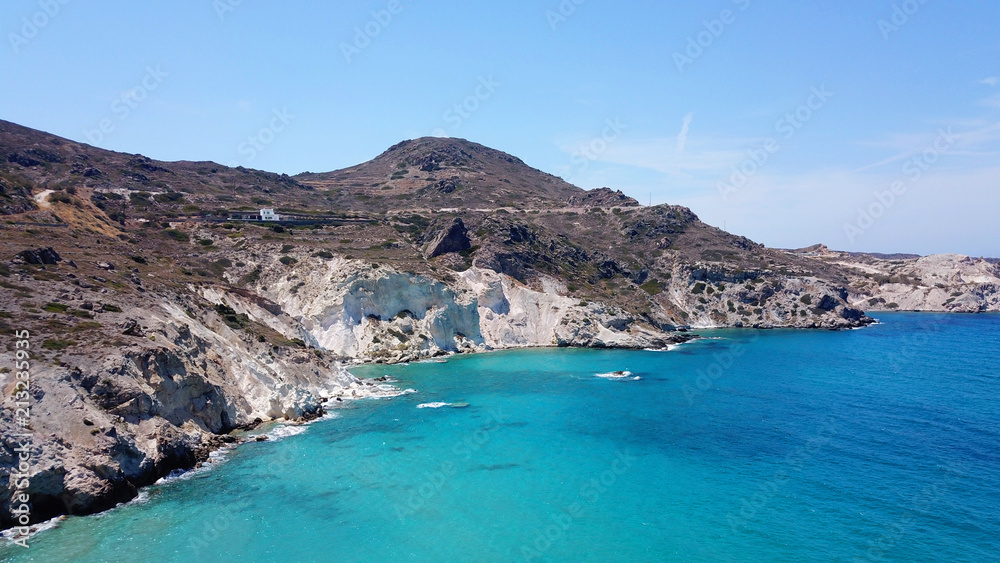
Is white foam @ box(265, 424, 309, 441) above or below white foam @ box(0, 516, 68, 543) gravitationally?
below

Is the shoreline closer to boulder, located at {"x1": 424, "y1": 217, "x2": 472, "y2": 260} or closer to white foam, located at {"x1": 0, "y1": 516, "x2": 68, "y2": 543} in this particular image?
A: white foam, located at {"x1": 0, "y1": 516, "x2": 68, "y2": 543}

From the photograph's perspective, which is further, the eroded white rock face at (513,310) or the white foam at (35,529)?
the eroded white rock face at (513,310)

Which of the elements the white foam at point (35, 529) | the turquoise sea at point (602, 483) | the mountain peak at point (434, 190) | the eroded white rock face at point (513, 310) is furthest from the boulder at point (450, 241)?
the white foam at point (35, 529)

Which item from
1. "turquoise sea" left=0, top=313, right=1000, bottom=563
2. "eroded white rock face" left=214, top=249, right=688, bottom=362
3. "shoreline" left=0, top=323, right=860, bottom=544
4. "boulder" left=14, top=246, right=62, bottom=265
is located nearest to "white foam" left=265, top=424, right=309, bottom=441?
"shoreline" left=0, top=323, right=860, bottom=544

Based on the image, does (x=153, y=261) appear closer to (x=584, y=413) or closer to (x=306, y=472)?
(x=306, y=472)

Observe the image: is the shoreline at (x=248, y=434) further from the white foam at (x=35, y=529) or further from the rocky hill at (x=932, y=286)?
→ the rocky hill at (x=932, y=286)
